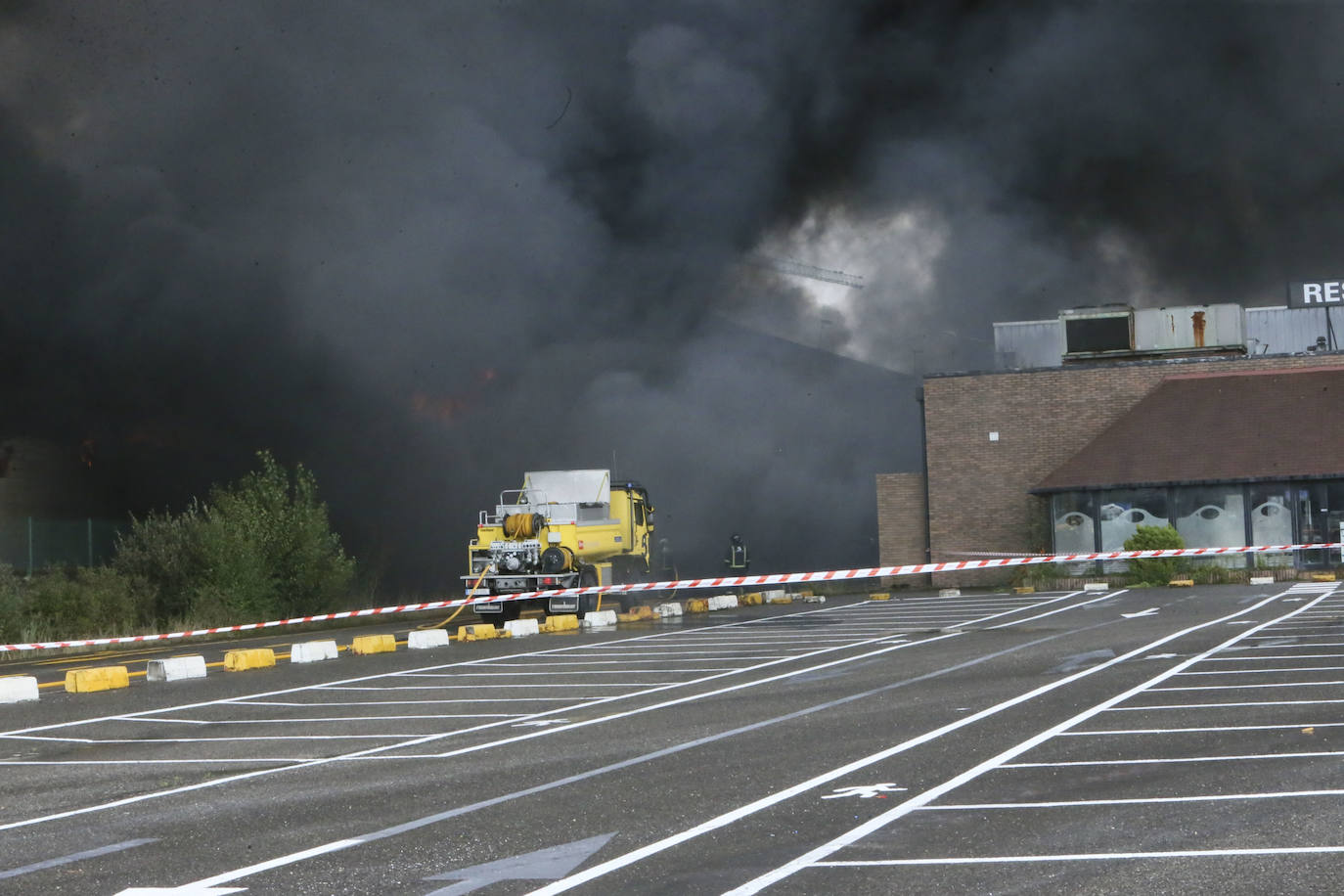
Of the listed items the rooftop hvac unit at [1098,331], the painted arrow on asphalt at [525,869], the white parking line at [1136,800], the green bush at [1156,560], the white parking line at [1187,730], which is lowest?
the white parking line at [1187,730]

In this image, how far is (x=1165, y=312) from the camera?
4241 centimetres

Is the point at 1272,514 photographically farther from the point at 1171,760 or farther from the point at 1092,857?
the point at 1092,857

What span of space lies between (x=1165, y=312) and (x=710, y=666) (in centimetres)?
2988

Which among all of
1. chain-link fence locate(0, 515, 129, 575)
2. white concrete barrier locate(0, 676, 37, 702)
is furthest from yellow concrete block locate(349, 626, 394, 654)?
chain-link fence locate(0, 515, 129, 575)

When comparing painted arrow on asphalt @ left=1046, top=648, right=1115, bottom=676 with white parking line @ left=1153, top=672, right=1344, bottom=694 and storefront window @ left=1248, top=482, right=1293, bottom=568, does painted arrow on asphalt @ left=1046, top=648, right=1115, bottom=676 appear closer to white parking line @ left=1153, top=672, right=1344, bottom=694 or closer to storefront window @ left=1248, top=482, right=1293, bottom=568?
white parking line @ left=1153, top=672, right=1344, bottom=694

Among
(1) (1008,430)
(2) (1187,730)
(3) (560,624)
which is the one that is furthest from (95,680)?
(1) (1008,430)

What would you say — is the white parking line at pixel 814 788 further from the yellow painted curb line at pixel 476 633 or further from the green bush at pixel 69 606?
the green bush at pixel 69 606

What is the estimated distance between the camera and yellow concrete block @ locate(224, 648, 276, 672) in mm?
18844

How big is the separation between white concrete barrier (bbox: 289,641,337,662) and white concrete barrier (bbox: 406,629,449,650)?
181cm

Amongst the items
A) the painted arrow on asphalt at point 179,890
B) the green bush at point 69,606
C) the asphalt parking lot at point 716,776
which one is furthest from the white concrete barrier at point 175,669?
the painted arrow on asphalt at point 179,890

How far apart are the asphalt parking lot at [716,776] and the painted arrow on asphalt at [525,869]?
21 millimetres

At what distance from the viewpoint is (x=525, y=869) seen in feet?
21.3

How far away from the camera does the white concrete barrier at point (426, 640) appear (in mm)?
21766

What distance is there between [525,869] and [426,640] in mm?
15697
